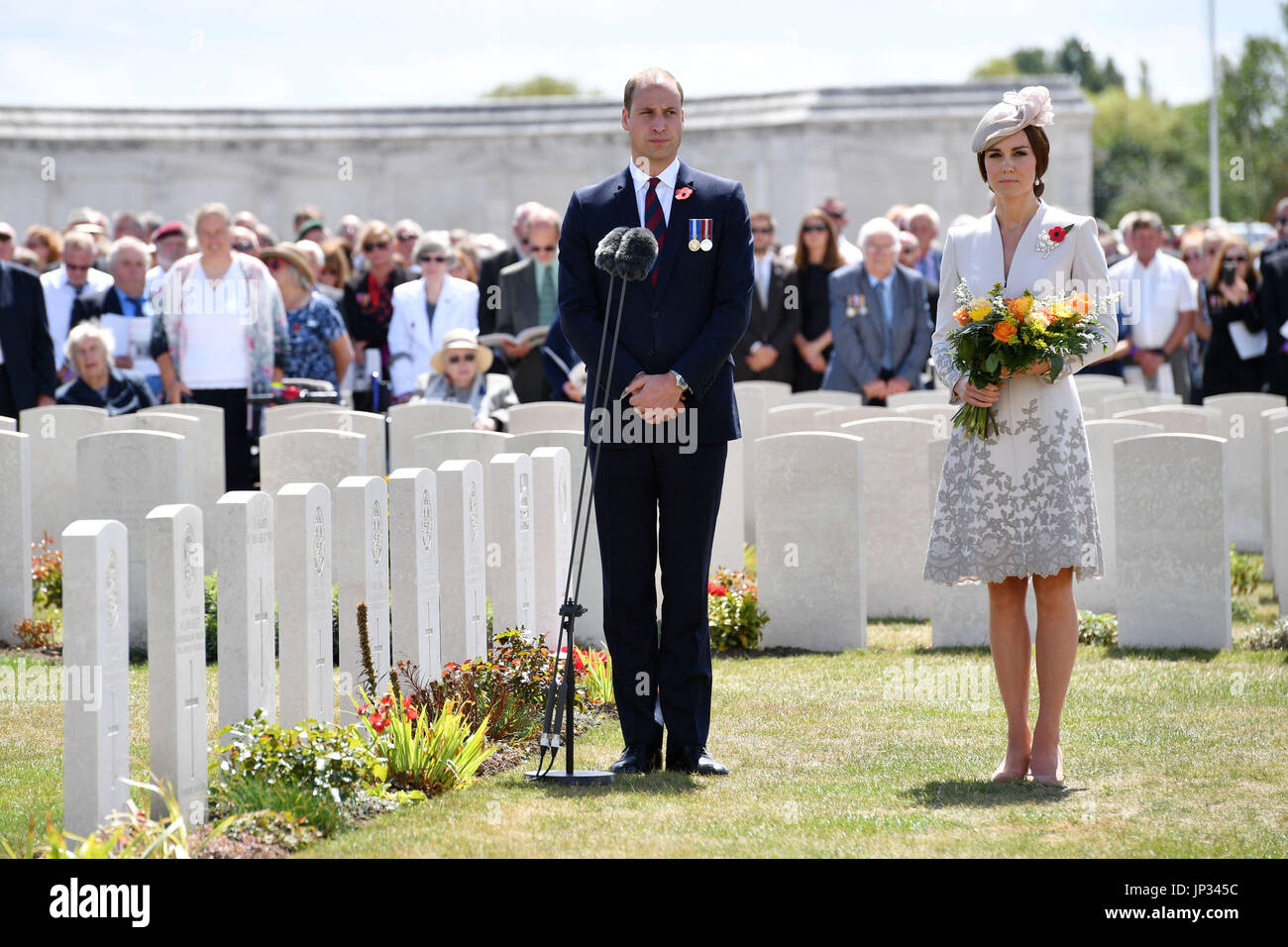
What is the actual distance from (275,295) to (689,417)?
6751mm

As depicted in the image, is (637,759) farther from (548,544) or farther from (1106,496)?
(1106,496)

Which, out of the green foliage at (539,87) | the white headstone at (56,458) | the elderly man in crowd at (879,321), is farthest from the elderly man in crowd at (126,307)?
the green foliage at (539,87)

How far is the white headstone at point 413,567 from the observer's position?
266 inches

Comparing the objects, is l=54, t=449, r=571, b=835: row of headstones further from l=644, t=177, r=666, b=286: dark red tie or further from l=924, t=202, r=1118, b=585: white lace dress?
l=924, t=202, r=1118, b=585: white lace dress

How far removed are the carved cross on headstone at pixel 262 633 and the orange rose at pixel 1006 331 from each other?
8.58 feet

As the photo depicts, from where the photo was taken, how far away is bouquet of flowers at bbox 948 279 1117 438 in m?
6.01

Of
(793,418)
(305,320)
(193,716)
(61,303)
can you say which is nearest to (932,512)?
(793,418)

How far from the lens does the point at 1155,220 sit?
15.6 metres

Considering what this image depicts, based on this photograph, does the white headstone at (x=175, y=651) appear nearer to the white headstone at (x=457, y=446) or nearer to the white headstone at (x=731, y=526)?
the white headstone at (x=457, y=446)

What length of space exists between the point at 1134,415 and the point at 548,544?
458 centimetres

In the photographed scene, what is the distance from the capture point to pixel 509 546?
25.4 ft

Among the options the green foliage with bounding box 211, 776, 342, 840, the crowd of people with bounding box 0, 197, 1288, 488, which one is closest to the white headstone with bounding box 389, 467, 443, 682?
the green foliage with bounding box 211, 776, 342, 840

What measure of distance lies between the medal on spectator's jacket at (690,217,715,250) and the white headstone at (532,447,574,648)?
6.63ft
